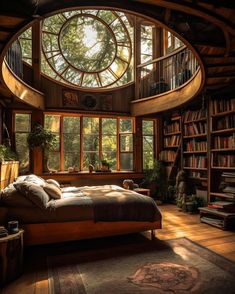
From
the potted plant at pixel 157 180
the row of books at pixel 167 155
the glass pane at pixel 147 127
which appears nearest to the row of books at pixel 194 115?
the row of books at pixel 167 155

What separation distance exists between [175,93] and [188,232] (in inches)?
118

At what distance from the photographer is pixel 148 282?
218cm

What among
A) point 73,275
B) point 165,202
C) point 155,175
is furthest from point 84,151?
point 73,275

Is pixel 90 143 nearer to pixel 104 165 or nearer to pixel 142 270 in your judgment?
pixel 104 165

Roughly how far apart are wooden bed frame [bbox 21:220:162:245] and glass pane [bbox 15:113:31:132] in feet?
11.1

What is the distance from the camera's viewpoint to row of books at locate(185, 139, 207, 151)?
5113 millimetres

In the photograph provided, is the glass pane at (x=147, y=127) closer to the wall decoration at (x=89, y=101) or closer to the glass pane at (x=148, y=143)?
the glass pane at (x=148, y=143)

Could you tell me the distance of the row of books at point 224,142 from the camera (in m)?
4.29

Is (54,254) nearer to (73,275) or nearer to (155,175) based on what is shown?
(73,275)

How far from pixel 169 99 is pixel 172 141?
1346mm

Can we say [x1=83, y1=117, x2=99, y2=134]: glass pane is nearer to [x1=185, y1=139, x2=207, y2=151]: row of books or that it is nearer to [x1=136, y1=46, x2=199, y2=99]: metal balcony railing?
[x1=136, y1=46, x2=199, y2=99]: metal balcony railing

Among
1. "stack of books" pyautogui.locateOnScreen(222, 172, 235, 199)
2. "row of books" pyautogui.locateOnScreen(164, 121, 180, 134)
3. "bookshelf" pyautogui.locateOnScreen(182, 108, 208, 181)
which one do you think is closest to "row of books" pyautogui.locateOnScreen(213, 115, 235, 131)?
"bookshelf" pyautogui.locateOnScreen(182, 108, 208, 181)

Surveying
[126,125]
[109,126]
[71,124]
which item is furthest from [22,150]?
[126,125]

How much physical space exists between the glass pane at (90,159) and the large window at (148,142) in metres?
1.40
